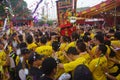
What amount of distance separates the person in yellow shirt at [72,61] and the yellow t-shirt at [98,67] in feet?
1.09

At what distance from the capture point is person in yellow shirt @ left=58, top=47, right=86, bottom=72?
17.3ft

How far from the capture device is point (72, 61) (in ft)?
18.1

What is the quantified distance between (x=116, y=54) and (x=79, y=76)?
3.58 m

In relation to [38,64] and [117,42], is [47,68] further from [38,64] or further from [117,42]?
[117,42]

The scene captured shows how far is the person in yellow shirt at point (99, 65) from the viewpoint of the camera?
572cm

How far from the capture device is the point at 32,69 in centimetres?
512

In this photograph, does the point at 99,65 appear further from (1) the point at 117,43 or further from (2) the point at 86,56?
(1) the point at 117,43

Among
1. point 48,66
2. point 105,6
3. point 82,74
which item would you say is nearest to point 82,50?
point 48,66

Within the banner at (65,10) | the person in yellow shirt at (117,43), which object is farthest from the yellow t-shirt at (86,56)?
the banner at (65,10)

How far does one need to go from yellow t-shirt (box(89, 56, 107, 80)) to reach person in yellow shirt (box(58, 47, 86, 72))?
Answer: 332 millimetres

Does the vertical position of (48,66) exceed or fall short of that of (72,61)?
it exceeds it

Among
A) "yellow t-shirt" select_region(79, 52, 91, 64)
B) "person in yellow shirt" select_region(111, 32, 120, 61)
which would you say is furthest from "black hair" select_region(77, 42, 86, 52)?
"person in yellow shirt" select_region(111, 32, 120, 61)

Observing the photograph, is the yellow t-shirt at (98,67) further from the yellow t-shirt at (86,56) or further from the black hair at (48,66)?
the black hair at (48,66)

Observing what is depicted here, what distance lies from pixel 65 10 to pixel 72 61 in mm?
8347
